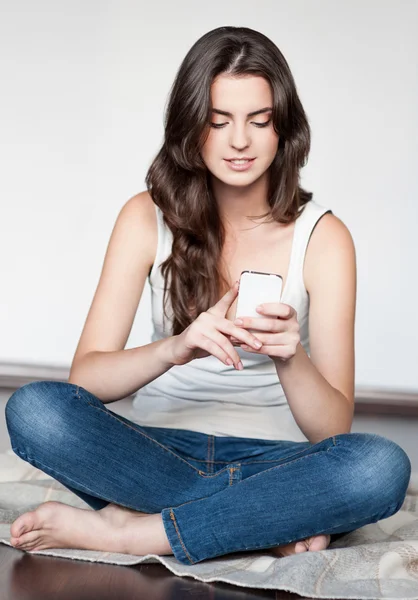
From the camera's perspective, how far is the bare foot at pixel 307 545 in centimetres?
191

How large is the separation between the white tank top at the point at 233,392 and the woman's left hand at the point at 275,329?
384mm

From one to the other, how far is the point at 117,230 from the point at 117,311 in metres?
0.20

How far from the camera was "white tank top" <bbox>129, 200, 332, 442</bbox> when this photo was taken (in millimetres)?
2182

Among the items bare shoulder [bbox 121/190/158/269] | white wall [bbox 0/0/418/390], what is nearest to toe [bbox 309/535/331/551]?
bare shoulder [bbox 121/190/158/269]

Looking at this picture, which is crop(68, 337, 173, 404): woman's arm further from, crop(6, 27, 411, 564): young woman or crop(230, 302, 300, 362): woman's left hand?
crop(230, 302, 300, 362): woman's left hand

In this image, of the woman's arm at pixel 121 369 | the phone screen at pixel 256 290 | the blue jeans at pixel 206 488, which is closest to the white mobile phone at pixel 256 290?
the phone screen at pixel 256 290

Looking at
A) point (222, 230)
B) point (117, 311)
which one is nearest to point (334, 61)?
point (222, 230)

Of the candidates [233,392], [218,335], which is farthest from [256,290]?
[233,392]

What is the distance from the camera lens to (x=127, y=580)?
1813mm

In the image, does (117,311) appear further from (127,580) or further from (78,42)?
(78,42)

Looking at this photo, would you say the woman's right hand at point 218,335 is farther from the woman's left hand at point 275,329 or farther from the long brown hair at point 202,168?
the long brown hair at point 202,168

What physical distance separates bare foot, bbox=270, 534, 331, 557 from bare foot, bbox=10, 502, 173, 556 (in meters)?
0.24

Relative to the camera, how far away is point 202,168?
7.18 ft

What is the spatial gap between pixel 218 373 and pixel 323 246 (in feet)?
1.25
